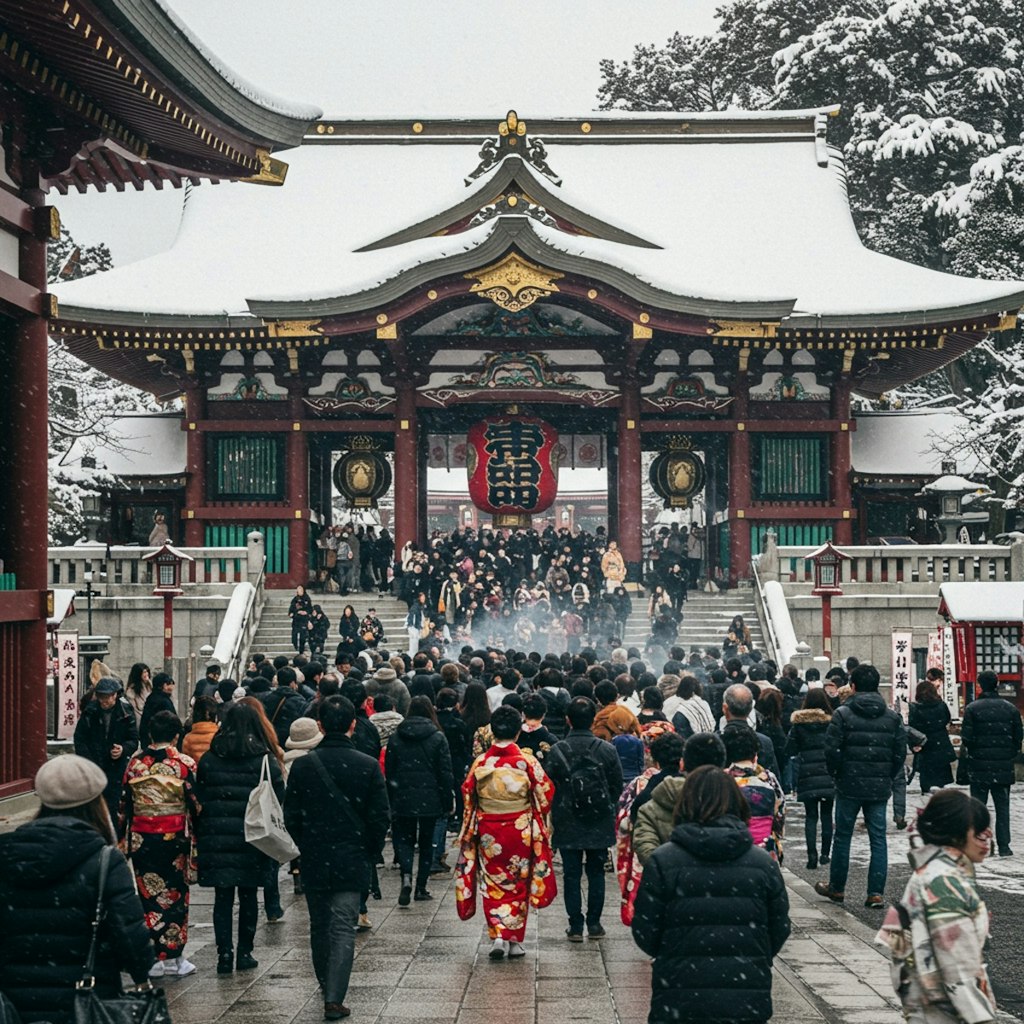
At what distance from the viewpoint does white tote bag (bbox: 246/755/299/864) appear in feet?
25.6

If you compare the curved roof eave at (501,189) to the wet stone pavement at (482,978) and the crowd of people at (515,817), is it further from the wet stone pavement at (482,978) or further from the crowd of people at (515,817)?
the wet stone pavement at (482,978)

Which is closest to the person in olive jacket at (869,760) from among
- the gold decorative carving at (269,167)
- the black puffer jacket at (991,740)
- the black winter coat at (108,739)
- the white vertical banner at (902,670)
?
the black puffer jacket at (991,740)

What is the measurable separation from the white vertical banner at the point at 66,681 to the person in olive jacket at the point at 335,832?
9.31 m

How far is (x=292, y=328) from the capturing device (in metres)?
25.2

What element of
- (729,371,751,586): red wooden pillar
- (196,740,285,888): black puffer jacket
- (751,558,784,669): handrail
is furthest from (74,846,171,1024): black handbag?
(729,371,751,586): red wooden pillar

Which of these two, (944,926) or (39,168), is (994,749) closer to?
(944,926)

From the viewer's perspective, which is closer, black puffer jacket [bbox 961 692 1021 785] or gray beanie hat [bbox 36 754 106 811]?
gray beanie hat [bbox 36 754 106 811]

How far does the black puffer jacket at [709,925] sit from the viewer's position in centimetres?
482

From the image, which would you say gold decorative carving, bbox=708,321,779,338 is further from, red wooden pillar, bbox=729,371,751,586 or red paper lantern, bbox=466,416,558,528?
red paper lantern, bbox=466,416,558,528

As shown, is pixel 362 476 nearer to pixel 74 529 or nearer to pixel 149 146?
pixel 74 529

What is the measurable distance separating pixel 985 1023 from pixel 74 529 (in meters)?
34.1

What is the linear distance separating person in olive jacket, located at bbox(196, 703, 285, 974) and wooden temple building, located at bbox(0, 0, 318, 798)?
3576 mm

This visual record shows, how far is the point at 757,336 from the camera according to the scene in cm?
2539

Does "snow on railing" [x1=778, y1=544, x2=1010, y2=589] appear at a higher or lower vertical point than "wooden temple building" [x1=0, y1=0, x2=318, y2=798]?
lower
